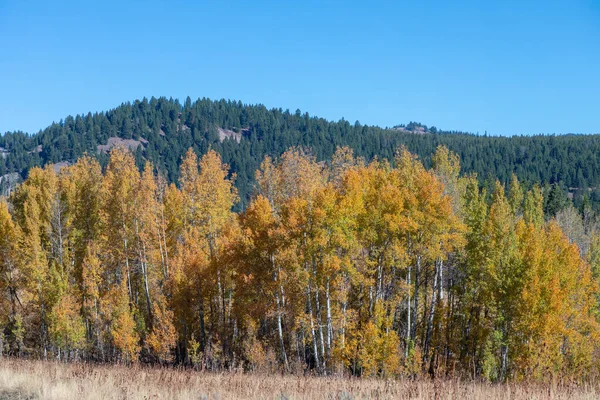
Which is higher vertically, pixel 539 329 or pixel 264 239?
pixel 264 239

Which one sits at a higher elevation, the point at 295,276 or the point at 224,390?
the point at 224,390

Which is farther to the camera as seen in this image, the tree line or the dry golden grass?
the tree line

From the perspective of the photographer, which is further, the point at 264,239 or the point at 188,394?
the point at 264,239

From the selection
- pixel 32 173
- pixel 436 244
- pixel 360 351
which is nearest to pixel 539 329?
pixel 436 244

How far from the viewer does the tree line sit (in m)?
28.1

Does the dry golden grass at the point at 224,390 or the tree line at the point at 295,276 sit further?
the tree line at the point at 295,276

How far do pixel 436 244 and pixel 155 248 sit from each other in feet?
70.0

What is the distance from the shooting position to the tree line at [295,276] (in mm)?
28078

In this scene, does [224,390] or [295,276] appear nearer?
[224,390]

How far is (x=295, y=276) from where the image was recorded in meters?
28.3

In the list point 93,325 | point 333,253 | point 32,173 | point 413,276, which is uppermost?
point 32,173

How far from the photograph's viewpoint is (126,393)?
8.64m

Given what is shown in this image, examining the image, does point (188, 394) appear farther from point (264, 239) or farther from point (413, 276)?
point (413, 276)

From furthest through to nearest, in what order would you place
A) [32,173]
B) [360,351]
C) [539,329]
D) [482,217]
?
[32,173] → [482,217] → [539,329] → [360,351]
